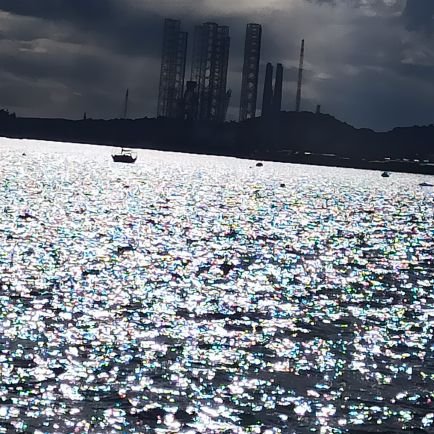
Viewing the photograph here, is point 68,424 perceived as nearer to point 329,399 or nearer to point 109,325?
point 329,399

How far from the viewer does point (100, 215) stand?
419ft

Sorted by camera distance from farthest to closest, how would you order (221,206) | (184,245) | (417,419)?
(221,206)
(184,245)
(417,419)

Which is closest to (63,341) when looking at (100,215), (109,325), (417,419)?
(109,325)

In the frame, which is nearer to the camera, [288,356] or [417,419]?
[417,419]

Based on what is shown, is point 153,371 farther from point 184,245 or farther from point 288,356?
point 184,245

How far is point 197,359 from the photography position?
3906cm

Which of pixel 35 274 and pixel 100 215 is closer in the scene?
pixel 35 274

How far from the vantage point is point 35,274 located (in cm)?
6231

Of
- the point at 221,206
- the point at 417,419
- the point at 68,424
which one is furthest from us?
the point at 221,206

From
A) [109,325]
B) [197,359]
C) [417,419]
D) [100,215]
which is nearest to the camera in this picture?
[417,419]

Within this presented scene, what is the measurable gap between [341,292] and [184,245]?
31357mm

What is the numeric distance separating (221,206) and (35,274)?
358ft

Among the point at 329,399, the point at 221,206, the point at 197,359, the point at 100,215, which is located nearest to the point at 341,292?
the point at 197,359

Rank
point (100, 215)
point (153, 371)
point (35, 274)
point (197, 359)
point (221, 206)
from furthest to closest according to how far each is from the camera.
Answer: point (221, 206) < point (100, 215) < point (35, 274) < point (197, 359) < point (153, 371)
